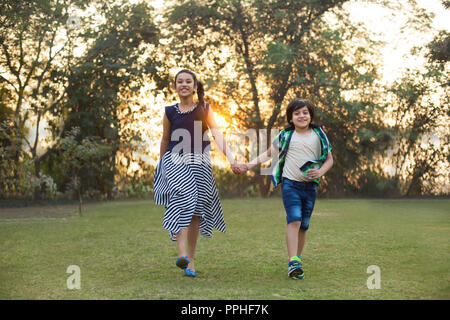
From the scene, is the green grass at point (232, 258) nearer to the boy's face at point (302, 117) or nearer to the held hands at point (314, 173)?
the held hands at point (314, 173)

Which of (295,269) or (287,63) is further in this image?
(287,63)

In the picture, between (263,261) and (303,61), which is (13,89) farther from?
(263,261)

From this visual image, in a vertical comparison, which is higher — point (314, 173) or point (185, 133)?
point (185, 133)

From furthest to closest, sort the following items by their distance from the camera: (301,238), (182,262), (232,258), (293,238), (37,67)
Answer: (37,67)
(232,258)
(301,238)
(293,238)
(182,262)

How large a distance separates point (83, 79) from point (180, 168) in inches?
388

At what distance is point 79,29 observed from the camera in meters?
13.2

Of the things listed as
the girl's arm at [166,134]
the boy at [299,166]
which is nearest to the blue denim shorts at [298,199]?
the boy at [299,166]

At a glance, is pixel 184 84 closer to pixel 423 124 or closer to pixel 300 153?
pixel 300 153

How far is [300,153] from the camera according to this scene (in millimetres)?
4246

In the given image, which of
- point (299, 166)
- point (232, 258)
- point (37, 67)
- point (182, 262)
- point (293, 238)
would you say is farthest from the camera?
point (37, 67)

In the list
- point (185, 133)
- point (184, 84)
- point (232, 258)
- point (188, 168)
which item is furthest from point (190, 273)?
point (184, 84)

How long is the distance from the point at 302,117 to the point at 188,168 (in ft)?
3.16

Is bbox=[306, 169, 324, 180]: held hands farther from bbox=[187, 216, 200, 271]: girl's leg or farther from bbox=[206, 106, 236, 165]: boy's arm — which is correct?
bbox=[187, 216, 200, 271]: girl's leg

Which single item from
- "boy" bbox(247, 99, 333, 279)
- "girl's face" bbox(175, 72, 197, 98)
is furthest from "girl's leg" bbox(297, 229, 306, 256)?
"girl's face" bbox(175, 72, 197, 98)
